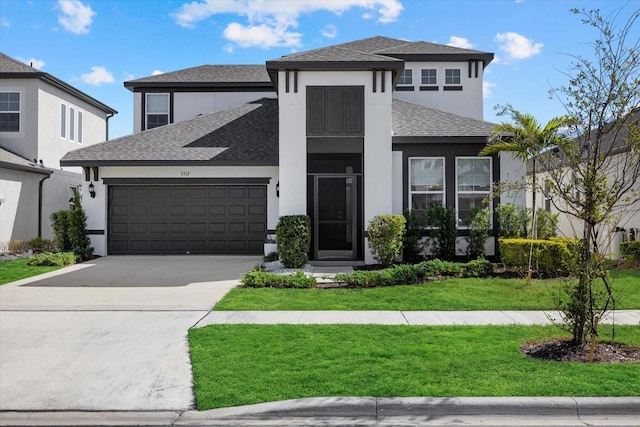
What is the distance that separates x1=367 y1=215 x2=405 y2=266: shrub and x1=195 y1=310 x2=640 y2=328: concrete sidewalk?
5264 millimetres

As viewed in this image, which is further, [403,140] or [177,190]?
[177,190]

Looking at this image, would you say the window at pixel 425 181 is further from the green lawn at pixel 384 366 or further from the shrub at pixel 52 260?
the shrub at pixel 52 260

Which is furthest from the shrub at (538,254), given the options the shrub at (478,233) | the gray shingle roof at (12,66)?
the gray shingle roof at (12,66)

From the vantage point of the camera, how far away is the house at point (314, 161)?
15.5m

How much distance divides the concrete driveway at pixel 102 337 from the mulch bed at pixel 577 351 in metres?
4.13

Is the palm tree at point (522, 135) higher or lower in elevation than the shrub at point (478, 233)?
higher

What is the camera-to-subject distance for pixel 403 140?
629 inches

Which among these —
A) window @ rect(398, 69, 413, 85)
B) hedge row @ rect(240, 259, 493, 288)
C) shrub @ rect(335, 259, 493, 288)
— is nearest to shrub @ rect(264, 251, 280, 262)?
hedge row @ rect(240, 259, 493, 288)

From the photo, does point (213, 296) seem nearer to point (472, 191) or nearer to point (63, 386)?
point (63, 386)

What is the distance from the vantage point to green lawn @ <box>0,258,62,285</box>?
1369cm

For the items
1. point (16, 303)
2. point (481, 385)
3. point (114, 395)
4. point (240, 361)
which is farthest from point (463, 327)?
point (16, 303)

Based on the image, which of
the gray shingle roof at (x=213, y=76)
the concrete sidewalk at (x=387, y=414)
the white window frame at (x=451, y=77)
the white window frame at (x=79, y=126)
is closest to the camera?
the concrete sidewalk at (x=387, y=414)

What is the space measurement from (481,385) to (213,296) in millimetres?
6564

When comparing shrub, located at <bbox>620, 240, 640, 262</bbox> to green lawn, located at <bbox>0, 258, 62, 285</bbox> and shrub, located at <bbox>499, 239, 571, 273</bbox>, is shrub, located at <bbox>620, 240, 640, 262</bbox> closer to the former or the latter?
shrub, located at <bbox>499, 239, 571, 273</bbox>
